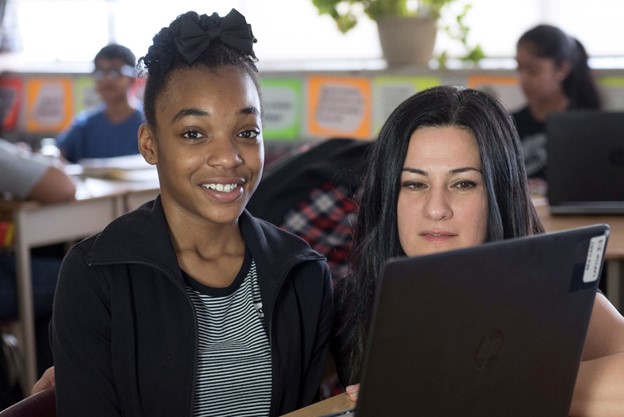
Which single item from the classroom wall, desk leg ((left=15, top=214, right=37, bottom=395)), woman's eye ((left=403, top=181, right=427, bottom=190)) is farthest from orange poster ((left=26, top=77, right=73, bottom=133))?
woman's eye ((left=403, top=181, right=427, bottom=190))

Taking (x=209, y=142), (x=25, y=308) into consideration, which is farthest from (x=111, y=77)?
(x=209, y=142)

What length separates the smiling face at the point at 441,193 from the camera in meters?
1.52

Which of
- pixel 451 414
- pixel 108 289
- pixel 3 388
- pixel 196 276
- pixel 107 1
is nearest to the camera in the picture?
pixel 451 414

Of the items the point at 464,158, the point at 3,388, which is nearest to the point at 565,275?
the point at 464,158

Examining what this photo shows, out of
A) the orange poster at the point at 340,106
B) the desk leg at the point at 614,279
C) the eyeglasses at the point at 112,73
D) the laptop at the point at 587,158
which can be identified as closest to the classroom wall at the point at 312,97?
the orange poster at the point at 340,106

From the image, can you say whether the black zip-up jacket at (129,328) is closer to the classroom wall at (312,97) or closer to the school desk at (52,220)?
the school desk at (52,220)

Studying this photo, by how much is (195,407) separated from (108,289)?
23cm

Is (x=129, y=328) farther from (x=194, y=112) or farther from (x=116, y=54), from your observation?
(x=116, y=54)

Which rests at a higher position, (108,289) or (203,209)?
(203,209)

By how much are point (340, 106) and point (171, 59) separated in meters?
3.03

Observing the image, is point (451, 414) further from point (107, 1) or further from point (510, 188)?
point (107, 1)

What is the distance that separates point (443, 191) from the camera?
1543 millimetres

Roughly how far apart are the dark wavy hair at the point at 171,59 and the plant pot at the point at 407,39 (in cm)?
273

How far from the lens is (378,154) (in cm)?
161
